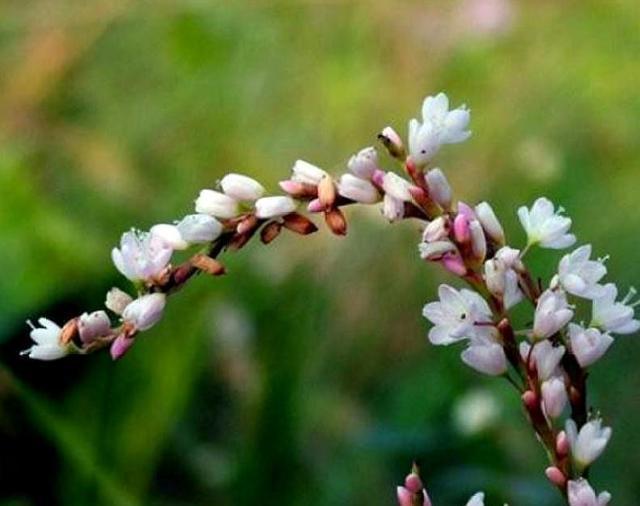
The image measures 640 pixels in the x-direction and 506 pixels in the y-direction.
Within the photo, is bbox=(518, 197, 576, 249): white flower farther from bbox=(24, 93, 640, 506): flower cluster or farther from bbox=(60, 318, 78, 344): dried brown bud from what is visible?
bbox=(60, 318, 78, 344): dried brown bud

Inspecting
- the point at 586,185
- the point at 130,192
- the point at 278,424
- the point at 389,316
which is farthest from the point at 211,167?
the point at 278,424

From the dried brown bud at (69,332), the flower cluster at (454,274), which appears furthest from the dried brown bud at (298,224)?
the dried brown bud at (69,332)

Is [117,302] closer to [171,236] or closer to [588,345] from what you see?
[171,236]

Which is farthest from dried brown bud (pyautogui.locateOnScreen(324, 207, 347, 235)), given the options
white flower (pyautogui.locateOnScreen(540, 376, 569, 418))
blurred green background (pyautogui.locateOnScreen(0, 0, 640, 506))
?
blurred green background (pyautogui.locateOnScreen(0, 0, 640, 506))

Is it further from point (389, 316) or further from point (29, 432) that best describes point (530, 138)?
point (29, 432)

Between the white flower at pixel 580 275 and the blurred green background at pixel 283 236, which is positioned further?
the blurred green background at pixel 283 236

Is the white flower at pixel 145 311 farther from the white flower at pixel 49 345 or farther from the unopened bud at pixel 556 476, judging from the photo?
the unopened bud at pixel 556 476
